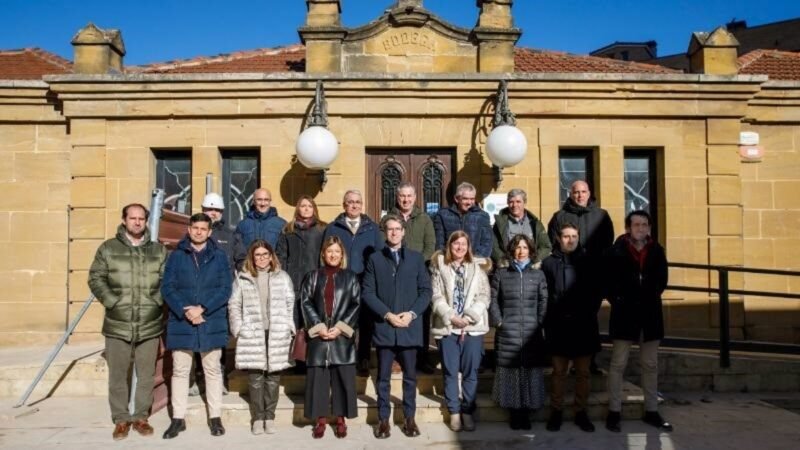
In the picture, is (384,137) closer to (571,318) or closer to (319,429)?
(571,318)

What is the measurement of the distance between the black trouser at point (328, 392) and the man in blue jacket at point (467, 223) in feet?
4.96

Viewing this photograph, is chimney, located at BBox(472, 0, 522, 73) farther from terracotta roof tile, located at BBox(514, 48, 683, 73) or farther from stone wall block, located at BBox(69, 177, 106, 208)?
stone wall block, located at BBox(69, 177, 106, 208)

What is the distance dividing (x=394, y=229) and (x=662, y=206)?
15.1 ft

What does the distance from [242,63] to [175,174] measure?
2.59 meters

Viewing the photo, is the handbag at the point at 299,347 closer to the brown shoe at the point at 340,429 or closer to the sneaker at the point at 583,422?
the brown shoe at the point at 340,429

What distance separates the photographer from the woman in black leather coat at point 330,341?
504 cm

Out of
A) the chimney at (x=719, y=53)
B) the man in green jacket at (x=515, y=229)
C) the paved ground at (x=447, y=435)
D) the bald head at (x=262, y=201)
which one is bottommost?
the paved ground at (x=447, y=435)

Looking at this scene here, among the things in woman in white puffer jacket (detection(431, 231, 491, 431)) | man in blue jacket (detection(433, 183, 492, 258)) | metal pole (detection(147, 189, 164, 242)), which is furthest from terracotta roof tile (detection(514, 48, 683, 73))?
metal pole (detection(147, 189, 164, 242))

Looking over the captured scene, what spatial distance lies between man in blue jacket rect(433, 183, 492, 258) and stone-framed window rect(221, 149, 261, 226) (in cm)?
341

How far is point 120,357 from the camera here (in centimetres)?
518

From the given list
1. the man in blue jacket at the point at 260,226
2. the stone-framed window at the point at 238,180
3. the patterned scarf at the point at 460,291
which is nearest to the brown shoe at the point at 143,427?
the man in blue jacket at the point at 260,226

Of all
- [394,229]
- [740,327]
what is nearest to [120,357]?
[394,229]

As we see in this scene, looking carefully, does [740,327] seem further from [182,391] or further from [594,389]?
[182,391]

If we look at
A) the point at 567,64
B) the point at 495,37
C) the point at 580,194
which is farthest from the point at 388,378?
the point at 567,64
